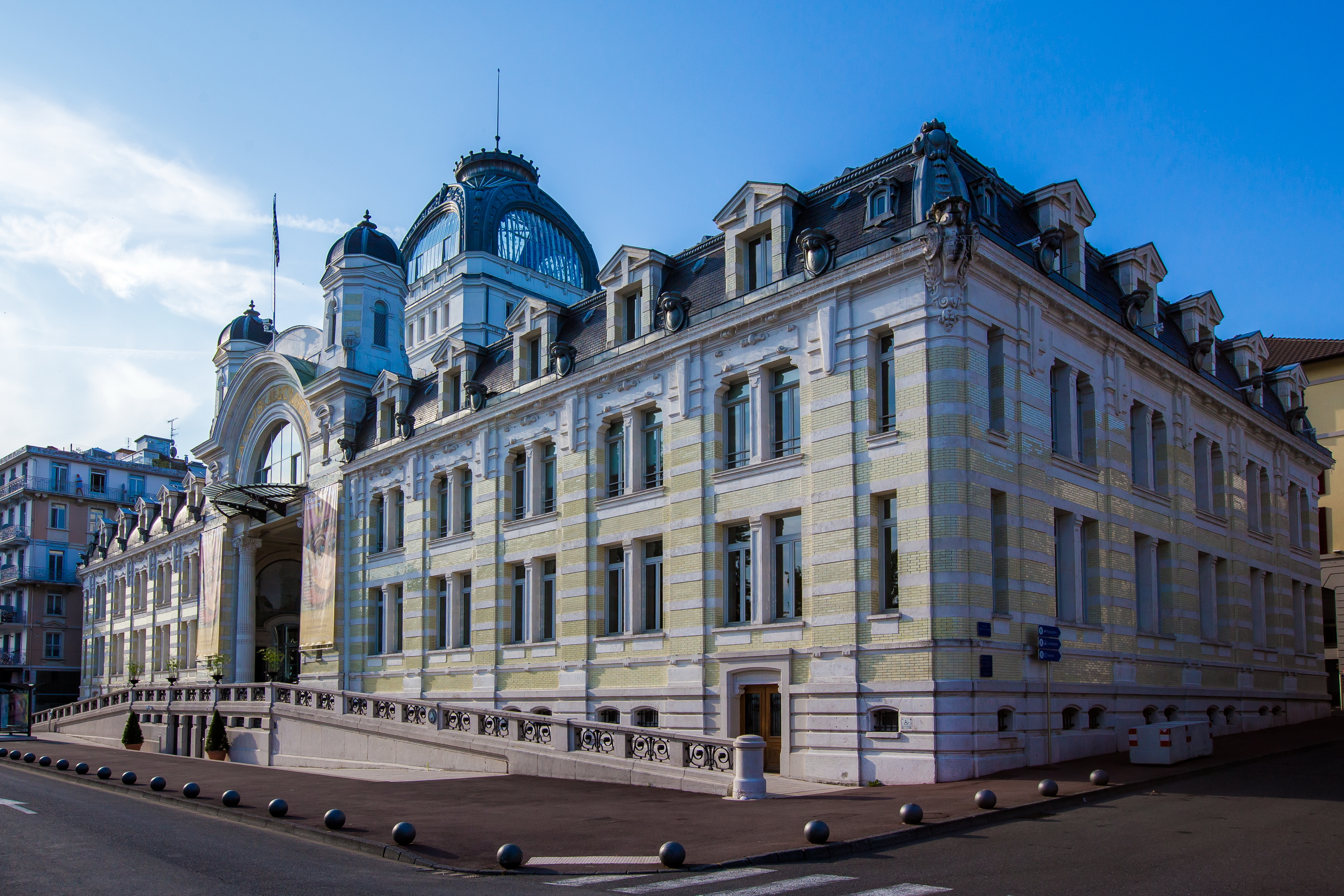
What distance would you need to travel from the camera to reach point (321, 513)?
41.6 m

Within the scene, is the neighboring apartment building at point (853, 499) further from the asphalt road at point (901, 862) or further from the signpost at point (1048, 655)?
the asphalt road at point (901, 862)

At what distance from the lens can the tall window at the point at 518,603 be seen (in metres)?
32.0

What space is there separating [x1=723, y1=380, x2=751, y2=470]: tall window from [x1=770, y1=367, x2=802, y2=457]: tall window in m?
0.64

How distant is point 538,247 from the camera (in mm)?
56031

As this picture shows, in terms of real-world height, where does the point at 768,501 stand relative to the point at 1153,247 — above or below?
below

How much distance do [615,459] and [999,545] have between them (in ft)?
35.9

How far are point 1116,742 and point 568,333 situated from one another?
1806cm

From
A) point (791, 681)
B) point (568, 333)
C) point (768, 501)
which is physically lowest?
point (791, 681)

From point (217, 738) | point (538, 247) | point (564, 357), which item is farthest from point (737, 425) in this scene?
point (538, 247)

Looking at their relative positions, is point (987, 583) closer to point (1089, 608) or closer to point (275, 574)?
point (1089, 608)

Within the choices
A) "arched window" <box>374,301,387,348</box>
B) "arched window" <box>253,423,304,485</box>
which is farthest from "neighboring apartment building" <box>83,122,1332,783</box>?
"arched window" <box>253,423,304,485</box>

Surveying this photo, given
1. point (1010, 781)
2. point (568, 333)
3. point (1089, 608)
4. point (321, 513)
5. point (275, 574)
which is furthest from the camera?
point (275, 574)

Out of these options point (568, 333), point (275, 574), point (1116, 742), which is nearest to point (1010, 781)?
point (1116, 742)

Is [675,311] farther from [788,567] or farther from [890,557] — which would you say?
[890,557]
